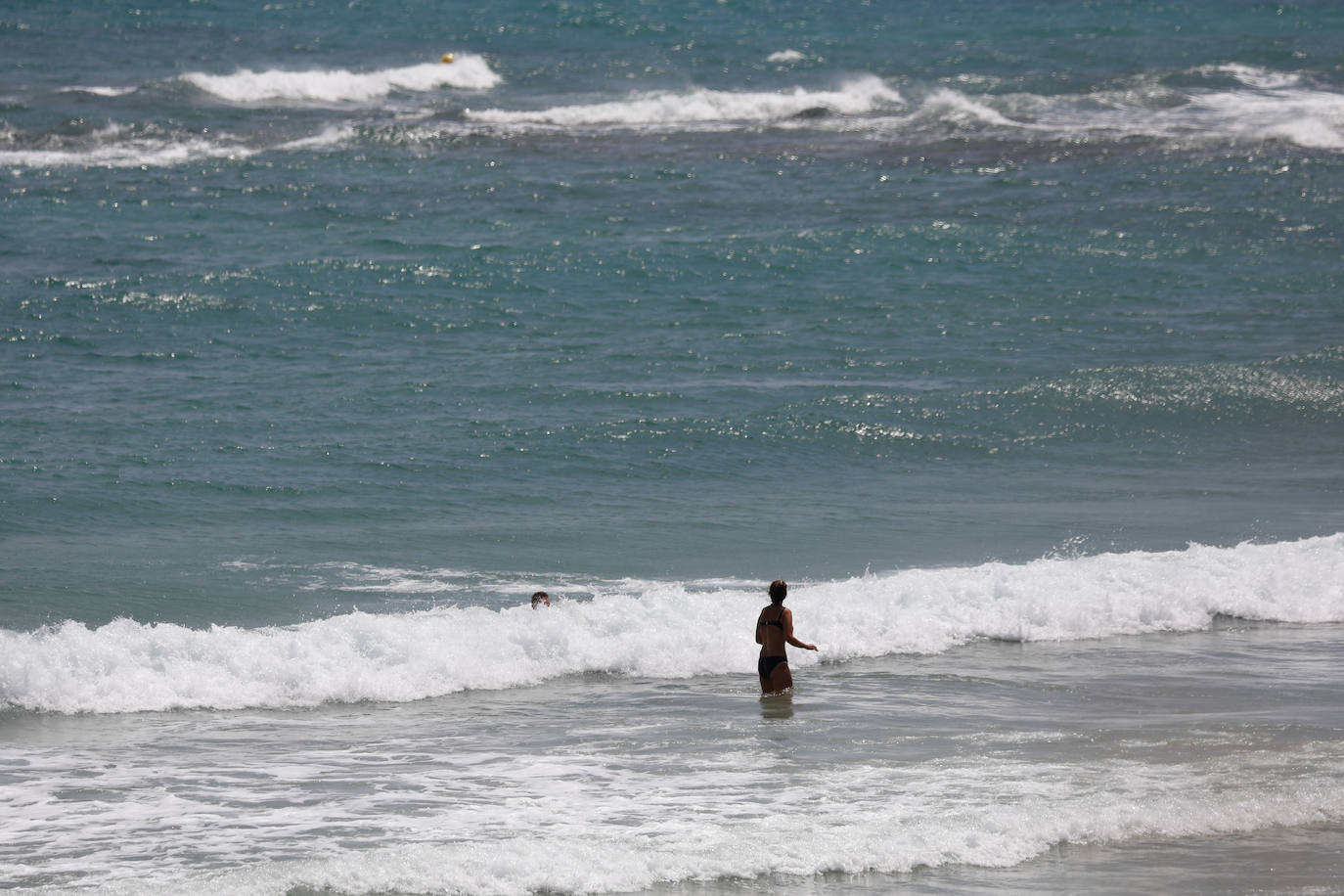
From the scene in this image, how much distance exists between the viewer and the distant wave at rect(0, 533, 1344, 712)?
13445mm

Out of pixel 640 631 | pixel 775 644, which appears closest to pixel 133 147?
pixel 640 631

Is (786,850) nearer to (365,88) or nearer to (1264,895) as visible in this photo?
(1264,895)

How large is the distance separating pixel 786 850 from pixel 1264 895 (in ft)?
8.88

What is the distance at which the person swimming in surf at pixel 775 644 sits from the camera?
1336 cm

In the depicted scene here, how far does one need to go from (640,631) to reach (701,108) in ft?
86.0

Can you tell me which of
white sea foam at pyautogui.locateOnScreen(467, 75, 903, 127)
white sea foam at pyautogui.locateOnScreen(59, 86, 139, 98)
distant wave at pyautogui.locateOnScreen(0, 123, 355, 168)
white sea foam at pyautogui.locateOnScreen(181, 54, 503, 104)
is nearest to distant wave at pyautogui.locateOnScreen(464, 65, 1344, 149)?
white sea foam at pyautogui.locateOnScreen(467, 75, 903, 127)

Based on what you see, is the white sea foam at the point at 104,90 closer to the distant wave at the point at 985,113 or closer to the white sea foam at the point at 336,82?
the white sea foam at the point at 336,82

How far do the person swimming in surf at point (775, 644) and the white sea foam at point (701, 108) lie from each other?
83.2 ft

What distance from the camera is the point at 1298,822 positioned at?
403 inches

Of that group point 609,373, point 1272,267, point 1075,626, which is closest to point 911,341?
point 609,373

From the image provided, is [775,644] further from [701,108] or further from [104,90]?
[104,90]

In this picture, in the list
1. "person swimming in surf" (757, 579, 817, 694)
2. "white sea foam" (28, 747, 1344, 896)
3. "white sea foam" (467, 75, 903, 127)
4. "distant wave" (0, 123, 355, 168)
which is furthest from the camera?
"white sea foam" (467, 75, 903, 127)

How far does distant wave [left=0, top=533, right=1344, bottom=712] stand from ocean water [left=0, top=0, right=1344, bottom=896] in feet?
0.16

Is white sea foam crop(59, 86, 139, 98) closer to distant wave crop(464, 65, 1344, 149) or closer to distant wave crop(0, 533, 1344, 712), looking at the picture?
distant wave crop(464, 65, 1344, 149)
